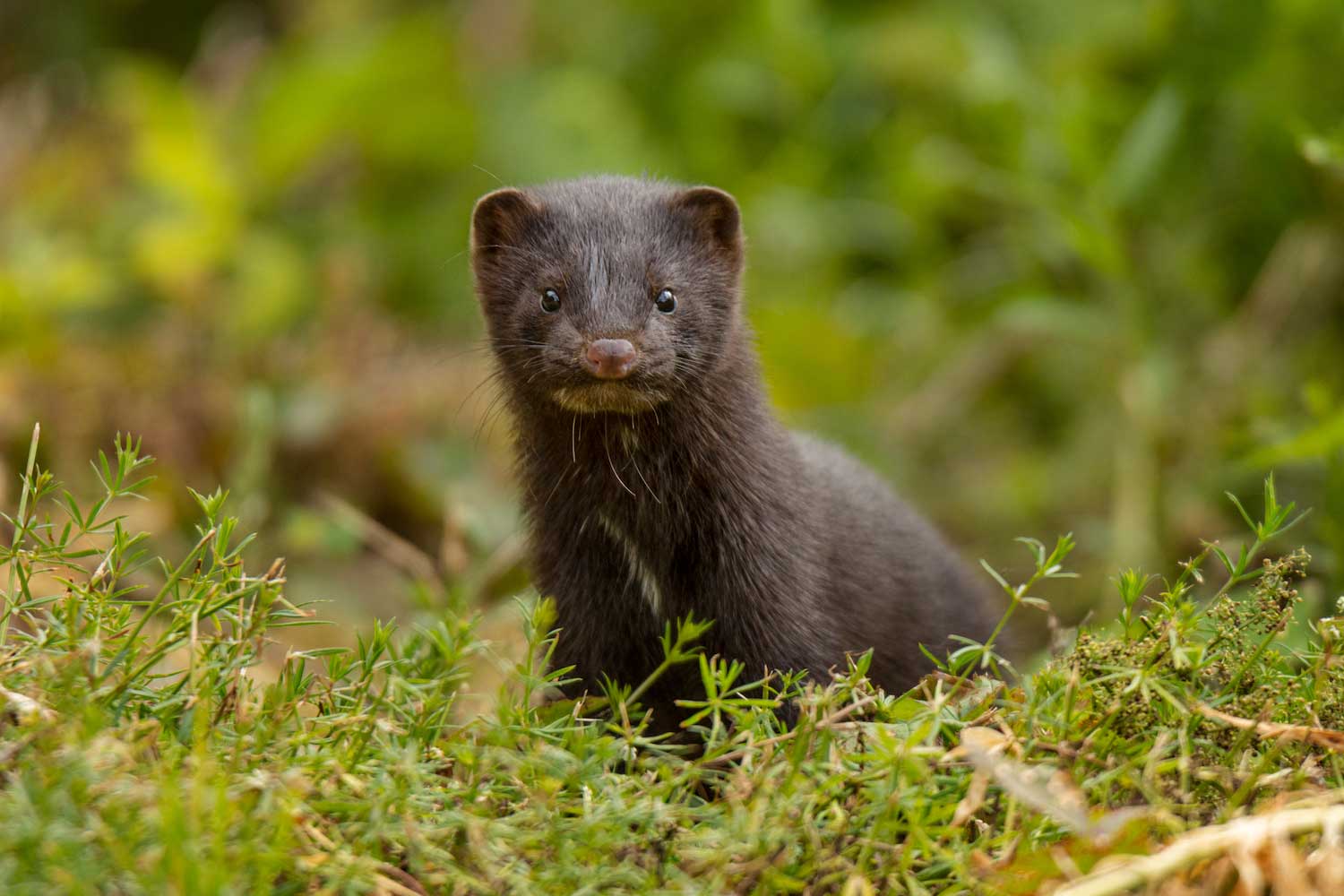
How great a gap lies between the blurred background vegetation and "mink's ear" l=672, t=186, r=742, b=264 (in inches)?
51.9

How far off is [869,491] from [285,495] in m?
3.53

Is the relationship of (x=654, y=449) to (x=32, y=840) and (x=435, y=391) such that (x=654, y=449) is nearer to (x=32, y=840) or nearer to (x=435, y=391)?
(x=32, y=840)

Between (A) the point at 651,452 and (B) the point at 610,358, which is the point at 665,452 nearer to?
(A) the point at 651,452

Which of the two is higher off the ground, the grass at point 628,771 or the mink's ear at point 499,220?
the mink's ear at point 499,220

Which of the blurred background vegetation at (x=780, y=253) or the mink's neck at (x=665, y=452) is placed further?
the blurred background vegetation at (x=780, y=253)

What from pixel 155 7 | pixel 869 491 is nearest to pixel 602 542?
pixel 869 491

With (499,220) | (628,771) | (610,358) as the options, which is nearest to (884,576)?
(610,358)

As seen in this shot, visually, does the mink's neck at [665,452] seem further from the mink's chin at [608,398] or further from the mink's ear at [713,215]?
the mink's ear at [713,215]

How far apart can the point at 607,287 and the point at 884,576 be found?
1.30 meters

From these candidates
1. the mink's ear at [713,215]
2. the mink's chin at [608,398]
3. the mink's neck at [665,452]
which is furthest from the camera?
the mink's ear at [713,215]

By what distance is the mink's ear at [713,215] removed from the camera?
4113mm

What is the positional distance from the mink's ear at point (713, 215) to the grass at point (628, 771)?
1.58 m

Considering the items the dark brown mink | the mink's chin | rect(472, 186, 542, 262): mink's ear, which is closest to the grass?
the dark brown mink

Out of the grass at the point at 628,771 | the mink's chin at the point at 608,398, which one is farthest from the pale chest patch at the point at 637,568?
the grass at the point at 628,771
